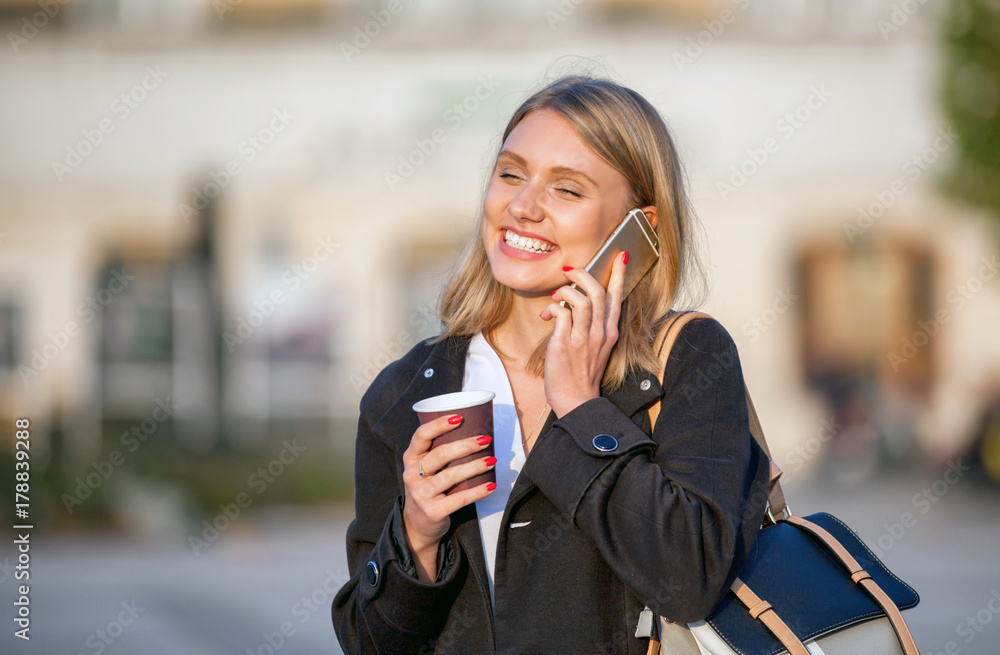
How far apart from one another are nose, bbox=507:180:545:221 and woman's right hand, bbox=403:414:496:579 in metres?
0.54

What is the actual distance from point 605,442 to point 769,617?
1.48ft

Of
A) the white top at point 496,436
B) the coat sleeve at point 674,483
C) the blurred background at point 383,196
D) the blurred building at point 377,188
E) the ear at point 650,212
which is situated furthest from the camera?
the blurred building at point 377,188

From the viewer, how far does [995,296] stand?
13477 millimetres

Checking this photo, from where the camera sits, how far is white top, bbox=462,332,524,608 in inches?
84.1

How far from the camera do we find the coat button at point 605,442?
188 cm

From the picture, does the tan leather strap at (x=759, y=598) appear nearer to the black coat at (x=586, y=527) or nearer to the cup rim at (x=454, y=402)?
the black coat at (x=586, y=527)

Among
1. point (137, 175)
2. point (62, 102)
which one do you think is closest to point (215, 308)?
point (137, 175)

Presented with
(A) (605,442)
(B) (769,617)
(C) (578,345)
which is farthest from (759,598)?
(C) (578,345)

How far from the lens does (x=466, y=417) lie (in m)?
1.90

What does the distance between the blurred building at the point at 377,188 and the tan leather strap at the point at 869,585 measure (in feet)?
38.5

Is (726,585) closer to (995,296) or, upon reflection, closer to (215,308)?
(215,308)

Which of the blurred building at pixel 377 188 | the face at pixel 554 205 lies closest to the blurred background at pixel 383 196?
the blurred building at pixel 377 188

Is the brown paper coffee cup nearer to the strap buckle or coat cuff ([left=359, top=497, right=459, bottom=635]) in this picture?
coat cuff ([left=359, top=497, right=459, bottom=635])

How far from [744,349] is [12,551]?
9548 mm
